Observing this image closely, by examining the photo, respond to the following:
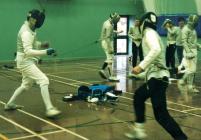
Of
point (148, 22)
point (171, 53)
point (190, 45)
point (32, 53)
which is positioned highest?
point (148, 22)

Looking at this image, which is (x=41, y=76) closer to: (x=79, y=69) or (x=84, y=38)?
(x=79, y=69)

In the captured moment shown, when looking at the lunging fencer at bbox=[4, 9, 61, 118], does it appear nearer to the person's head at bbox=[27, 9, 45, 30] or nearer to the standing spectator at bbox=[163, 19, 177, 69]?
the person's head at bbox=[27, 9, 45, 30]

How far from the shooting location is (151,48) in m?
4.84

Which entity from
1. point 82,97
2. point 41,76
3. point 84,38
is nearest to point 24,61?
point 41,76

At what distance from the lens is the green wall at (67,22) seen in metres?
16.5

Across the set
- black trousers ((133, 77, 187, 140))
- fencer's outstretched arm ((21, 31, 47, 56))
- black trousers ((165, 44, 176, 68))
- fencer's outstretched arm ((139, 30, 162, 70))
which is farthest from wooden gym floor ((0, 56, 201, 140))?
black trousers ((165, 44, 176, 68))

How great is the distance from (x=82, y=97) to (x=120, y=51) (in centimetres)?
1198

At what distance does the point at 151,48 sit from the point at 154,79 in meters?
0.41

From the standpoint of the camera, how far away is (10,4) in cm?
1645

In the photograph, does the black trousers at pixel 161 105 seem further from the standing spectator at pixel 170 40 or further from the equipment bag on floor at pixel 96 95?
the standing spectator at pixel 170 40

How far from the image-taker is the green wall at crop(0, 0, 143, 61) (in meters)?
16.5

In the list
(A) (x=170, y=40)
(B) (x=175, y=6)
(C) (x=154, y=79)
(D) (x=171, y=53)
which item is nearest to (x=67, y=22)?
(B) (x=175, y=6)

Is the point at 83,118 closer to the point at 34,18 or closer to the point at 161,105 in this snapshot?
the point at 34,18

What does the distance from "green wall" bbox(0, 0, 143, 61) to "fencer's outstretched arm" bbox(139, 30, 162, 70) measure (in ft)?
40.4
